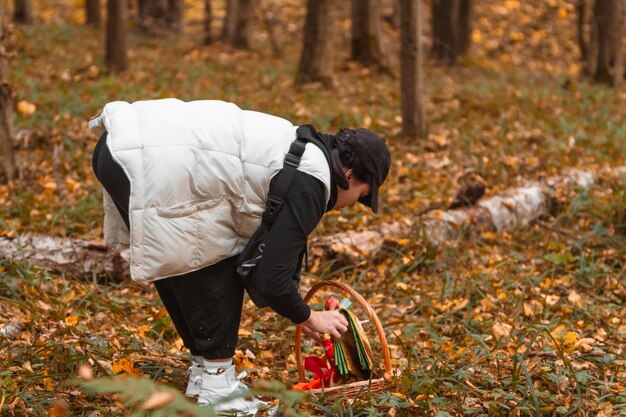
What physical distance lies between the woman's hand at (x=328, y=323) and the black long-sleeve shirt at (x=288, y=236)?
250mm

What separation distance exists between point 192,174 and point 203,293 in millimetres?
534

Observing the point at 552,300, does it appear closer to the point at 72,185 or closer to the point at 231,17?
the point at 72,185

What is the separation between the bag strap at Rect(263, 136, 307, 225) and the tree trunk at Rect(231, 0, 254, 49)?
11.5 m

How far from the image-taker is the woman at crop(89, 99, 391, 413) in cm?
281

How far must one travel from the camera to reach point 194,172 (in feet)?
9.29

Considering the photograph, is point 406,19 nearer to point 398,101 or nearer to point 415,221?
point 398,101

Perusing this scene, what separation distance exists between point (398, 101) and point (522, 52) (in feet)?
30.1

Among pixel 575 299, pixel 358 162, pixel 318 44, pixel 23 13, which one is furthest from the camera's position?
pixel 23 13

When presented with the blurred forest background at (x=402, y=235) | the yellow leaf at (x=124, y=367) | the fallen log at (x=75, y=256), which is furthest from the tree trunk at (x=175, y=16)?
the yellow leaf at (x=124, y=367)

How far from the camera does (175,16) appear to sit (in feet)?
55.1

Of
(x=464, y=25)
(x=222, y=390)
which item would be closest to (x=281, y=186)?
(x=222, y=390)

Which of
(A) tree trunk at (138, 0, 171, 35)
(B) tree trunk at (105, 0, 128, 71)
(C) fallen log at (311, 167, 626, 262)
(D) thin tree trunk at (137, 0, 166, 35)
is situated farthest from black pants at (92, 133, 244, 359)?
(A) tree trunk at (138, 0, 171, 35)

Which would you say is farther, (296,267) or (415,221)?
(415,221)

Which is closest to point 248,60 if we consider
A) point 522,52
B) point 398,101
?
point 398,101
